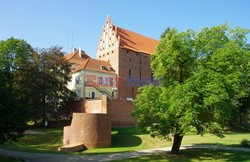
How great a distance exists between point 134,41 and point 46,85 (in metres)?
23.9

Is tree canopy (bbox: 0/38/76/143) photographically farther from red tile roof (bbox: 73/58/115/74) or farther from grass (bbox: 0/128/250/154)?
red tile roof (bbox: 73/58/115/74)

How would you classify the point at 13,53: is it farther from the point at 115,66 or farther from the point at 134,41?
the point at 134,41

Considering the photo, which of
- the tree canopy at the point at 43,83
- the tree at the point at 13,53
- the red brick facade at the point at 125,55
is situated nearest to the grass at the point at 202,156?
the tree canopy at the point at 43,83

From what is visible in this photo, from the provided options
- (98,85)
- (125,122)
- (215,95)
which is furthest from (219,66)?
(98,85)

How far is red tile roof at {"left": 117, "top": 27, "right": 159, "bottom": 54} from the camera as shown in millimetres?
53816

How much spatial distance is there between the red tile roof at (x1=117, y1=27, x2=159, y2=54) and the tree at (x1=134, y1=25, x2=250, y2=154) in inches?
1344

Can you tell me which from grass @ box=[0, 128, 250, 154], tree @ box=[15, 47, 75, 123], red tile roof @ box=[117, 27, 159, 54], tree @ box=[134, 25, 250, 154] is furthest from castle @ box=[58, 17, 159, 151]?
tree @ box=[134, 25, 250, 154]

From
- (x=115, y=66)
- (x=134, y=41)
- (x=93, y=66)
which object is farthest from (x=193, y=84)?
(x=134, y=41)

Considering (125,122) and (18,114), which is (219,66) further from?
(125,122)

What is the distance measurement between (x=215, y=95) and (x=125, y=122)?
23642 mm

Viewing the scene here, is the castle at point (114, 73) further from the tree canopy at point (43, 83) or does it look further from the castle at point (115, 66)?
the tree canopy at point (43, 83)

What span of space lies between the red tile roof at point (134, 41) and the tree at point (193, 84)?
112 feet

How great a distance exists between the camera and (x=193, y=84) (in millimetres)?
16438

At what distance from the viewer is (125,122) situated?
38.2m
